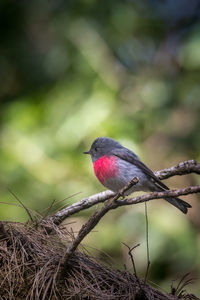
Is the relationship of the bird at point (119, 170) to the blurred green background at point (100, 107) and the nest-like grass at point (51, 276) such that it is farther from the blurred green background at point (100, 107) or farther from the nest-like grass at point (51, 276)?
the nest-like grass at point (51, 276)

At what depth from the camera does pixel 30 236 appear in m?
3.61

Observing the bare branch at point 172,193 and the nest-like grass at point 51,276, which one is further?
the nest-like grass at point 51,276

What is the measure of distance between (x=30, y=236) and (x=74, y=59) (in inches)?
170

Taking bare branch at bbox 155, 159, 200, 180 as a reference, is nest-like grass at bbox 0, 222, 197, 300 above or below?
below

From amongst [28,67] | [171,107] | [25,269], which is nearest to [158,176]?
[25,269]

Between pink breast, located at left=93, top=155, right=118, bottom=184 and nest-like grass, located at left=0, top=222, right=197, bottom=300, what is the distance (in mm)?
1184

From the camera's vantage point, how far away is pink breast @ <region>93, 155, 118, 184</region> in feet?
15.2

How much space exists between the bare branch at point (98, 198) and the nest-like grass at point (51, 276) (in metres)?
0.49

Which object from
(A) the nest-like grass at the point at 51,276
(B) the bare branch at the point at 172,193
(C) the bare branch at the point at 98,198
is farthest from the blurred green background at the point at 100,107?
(B) the bare branch at the point at 172,193

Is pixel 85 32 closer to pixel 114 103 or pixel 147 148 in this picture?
pixel 114 103

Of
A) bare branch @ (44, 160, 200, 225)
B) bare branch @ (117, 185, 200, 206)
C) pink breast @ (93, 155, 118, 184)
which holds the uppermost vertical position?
pink breast @ (93, 155, 118, 184)

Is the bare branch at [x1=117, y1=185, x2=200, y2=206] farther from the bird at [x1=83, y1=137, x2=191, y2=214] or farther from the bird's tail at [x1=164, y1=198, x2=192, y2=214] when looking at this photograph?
the bird's tail at [x1=164, y1=198, x2=192, y2=214]

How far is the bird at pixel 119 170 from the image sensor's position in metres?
4.57

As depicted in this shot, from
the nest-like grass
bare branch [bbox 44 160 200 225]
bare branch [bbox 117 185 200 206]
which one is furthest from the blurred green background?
bare branch [bbox 117 185 200 206]
